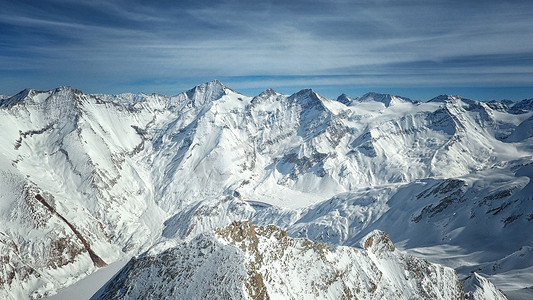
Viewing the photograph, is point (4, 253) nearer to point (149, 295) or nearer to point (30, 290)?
point (30, 290)

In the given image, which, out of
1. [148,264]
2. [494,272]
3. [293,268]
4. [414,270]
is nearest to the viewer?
[148,264]

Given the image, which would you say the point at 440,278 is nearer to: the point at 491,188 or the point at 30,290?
the point at 491,188

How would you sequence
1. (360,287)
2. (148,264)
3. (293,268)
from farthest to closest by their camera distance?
(360,287), (293,268), (148,264)

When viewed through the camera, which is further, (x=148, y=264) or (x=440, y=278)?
(x=440, y=278)

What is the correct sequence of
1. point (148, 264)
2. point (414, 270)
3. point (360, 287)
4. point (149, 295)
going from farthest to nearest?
A: point (414, 270) < point (360, 287) < point (148, 264) < point (149, 295)

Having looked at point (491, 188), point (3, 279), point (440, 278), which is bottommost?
point (3, 279)

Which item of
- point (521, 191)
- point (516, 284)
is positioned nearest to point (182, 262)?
point (516, 284)

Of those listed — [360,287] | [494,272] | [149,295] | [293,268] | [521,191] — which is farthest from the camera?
[521,191]

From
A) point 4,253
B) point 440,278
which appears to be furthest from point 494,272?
point 4,253

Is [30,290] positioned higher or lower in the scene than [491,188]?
lower
